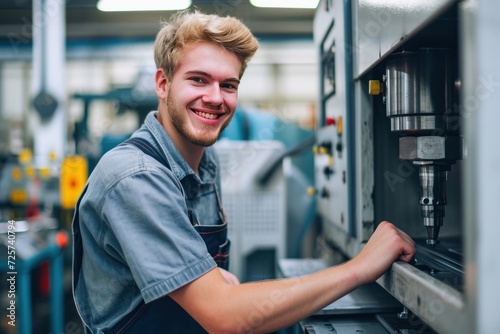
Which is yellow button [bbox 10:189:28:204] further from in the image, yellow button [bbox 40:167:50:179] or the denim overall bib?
the denim overall bib

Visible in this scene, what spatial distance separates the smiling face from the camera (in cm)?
111

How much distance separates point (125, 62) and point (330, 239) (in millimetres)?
4097

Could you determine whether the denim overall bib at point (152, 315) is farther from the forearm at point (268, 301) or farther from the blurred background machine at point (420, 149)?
→ the blurred background machine at point (420, 149)

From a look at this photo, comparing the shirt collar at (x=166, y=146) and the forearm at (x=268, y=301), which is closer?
the forearm at (x=268, y=301)

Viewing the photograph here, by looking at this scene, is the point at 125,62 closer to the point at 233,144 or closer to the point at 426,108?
the point at 233,144

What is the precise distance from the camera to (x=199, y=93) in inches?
44.1

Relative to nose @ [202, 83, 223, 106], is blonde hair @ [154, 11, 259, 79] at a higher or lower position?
higher

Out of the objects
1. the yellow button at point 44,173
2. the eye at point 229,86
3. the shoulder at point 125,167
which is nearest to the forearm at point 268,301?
the shoulder at point 125,167

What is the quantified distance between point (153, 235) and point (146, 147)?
25cm

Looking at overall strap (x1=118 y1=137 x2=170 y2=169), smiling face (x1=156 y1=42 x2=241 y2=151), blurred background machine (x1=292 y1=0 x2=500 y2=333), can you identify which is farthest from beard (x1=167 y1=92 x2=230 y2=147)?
blurred background machine (x1=292 y1=0 x2=500 y2=333)

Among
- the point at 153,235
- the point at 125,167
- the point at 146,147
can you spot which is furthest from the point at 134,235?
the point at 146,147

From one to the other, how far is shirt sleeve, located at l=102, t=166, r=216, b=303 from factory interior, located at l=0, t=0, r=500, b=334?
35cm

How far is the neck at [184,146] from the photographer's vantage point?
46.4 inches

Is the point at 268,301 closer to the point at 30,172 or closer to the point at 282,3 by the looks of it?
the point at 30,172
